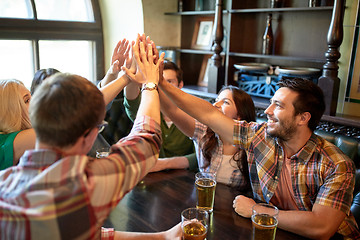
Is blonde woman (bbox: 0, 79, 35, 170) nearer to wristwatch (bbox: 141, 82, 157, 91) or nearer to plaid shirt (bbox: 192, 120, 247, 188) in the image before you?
wristwatch (bbox: 141, 82, 157, 91)

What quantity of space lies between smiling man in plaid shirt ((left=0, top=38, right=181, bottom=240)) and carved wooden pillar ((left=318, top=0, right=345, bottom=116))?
76.5 inches

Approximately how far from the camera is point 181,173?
179 centimetres

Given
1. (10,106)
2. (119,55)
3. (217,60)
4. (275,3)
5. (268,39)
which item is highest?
(275,3)

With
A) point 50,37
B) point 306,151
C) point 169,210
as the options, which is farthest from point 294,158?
point 50,37

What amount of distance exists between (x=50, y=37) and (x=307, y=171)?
309cm

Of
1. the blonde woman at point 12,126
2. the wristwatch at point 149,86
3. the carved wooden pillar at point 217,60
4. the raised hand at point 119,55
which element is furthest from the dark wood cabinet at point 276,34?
the blonde woman at point 12,126

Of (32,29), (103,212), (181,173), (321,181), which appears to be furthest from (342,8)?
(32,29)

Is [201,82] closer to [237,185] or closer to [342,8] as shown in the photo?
→ [342,8]

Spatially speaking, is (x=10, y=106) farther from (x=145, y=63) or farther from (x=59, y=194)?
(x=59, y=194)

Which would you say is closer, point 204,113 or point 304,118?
point 304,118

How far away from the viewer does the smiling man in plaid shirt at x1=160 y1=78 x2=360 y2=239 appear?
137cm

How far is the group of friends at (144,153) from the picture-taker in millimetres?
768

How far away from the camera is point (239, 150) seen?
1.86 meters

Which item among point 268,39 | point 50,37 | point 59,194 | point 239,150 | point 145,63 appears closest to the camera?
point 59,194
